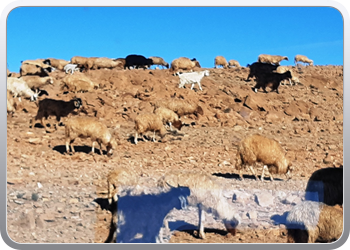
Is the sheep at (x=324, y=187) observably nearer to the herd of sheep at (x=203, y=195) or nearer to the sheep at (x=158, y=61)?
the herd of sheep at (x=203, y=195)

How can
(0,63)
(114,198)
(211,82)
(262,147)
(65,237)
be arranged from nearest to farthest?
(0,63), (65,237), (114,198), (262,147), (211,82)

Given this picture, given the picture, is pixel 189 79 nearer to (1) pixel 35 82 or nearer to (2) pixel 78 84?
(2) pixel 78 84

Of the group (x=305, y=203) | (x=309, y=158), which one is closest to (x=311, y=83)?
(x=309, y=158)

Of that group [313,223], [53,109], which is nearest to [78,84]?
[53,109]

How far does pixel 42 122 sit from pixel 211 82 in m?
13.3

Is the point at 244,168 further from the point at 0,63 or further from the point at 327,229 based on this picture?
the point at 0,63

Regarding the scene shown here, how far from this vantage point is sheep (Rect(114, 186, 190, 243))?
4352 millimetres

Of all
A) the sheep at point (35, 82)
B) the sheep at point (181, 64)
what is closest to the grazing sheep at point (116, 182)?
the sheep at point (35, 82)

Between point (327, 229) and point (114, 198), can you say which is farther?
point (114, 198)

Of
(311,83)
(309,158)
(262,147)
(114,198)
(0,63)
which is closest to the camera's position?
(0,63)

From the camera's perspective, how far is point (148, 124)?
14.7 metres

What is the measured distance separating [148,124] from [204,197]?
30.8 ft

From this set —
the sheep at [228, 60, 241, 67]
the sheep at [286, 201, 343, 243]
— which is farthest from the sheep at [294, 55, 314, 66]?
the sheep at [286, 201, 343, 243]

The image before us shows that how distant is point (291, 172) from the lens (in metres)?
10.7
